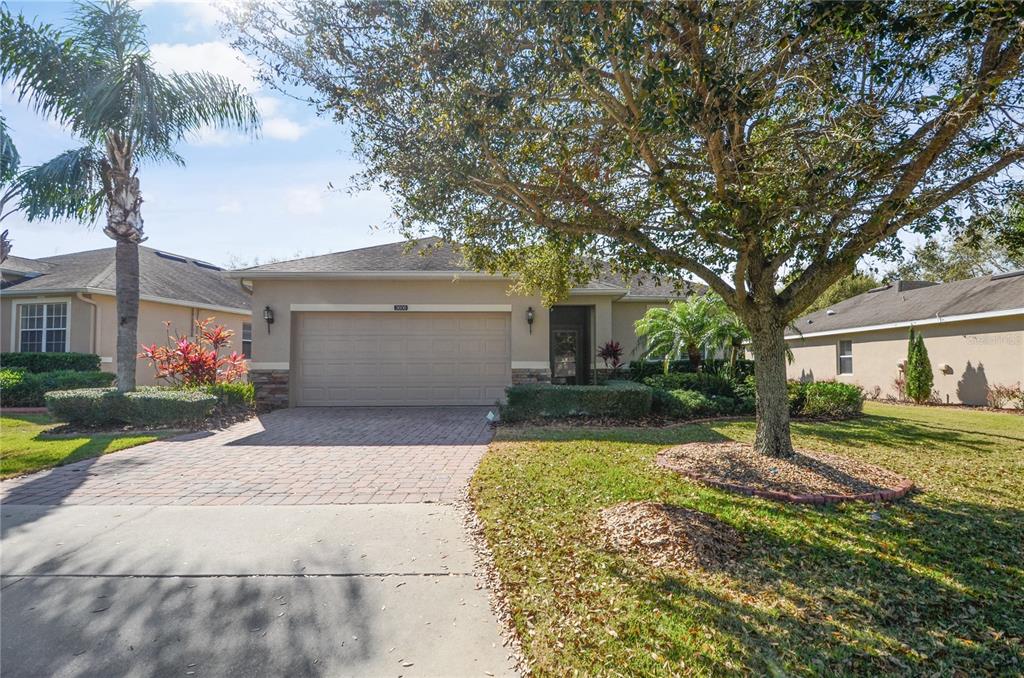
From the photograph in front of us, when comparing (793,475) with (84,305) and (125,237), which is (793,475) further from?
(84,305)

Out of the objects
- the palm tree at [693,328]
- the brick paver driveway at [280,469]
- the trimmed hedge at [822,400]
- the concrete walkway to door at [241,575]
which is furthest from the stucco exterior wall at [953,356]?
the concrete walkway to door at [241,575]

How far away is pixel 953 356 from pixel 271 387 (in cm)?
1839

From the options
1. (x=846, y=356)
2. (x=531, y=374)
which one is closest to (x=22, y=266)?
(x=531, y=374)

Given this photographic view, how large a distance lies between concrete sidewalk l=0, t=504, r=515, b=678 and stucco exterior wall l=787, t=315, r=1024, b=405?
15301 mm

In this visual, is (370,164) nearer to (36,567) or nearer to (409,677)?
(36,567)

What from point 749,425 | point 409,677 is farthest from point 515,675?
point 749,425

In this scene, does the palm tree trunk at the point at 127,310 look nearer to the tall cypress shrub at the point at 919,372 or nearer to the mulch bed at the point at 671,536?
the mulch bed at the point at 671,536

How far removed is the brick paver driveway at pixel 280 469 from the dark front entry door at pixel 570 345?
260 inches

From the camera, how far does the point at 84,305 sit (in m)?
14.1

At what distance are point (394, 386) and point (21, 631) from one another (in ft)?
31.3

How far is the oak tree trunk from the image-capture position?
6.11m

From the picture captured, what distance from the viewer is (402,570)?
11.7 ft

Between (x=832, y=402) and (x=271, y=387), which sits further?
(x=271, y=387)

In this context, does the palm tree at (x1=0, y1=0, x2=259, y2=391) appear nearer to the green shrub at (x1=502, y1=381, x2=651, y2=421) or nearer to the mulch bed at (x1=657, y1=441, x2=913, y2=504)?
the green shrub at (x1=502, y1=381, x2=651, y2=421)
